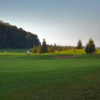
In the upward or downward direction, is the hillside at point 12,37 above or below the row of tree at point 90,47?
above

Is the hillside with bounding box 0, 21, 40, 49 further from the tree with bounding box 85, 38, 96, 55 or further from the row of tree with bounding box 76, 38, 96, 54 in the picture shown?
the tree with bounding box 85, 38, 96, 55

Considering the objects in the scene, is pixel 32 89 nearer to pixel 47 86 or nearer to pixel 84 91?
pixel 47 86

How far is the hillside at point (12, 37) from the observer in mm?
150000

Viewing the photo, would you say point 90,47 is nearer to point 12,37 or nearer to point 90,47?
point 90,47

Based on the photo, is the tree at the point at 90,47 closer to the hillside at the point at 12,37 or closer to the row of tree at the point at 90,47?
the row of tree at the point at 90,47

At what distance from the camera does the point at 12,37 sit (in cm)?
15938

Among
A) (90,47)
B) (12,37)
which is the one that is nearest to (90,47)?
(90,47)

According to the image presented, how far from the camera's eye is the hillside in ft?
492

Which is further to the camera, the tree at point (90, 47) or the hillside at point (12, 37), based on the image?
the hillside at point (12, 37)

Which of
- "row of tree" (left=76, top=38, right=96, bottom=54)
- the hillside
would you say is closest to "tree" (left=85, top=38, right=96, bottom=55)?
"row of tree" (left=76, top=38, right=96, bottom=54)

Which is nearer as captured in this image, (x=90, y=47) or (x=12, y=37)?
(x=90, y=47)

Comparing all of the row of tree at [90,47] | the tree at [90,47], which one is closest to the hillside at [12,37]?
the row of tree at [90,47]

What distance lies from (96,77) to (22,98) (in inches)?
132

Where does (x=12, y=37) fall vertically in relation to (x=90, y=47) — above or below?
above
